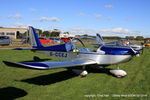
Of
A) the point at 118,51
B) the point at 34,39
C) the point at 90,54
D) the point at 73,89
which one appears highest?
the point at 34,39

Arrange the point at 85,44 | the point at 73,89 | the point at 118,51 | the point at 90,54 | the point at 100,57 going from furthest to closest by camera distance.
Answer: the point at 85,44
the point at 90,54
the point at 100,57
the point at 118,51
the point at 73,89

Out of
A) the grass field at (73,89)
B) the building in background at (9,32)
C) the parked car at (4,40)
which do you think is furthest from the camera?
the building in background at (9,32)

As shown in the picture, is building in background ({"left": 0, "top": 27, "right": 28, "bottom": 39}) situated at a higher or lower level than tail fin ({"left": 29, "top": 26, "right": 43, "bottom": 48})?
higher

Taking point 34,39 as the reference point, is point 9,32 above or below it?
above

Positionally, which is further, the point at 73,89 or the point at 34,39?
the point at 34,39

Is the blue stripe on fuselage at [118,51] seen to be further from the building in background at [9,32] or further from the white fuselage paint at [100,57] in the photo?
the building in background at [9,32]

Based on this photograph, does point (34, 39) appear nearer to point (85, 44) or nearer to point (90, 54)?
point (85, 44)

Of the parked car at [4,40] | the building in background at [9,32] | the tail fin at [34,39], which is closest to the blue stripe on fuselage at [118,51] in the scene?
the tail fin at [34,39]

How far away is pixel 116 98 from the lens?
438cm

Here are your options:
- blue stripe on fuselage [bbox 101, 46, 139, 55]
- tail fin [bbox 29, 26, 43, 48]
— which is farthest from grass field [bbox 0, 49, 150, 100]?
tail fin [bbox 29, 26, 43, 48]

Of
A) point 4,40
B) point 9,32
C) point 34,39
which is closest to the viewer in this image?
point 34,39

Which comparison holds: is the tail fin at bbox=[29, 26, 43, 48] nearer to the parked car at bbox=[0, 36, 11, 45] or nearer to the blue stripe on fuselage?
the blue stripe on fuselage

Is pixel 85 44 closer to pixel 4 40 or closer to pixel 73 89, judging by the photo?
pixel 73 89

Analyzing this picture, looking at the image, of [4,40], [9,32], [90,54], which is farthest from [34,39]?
[9,32]
